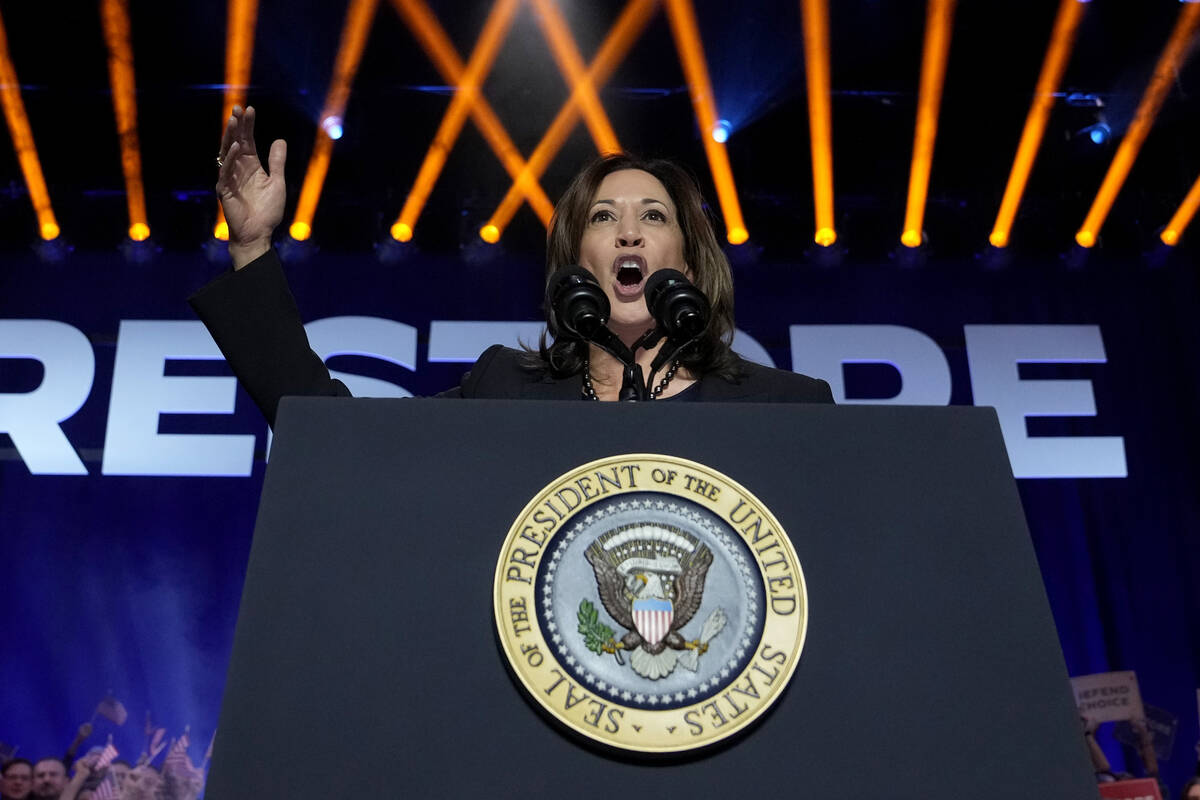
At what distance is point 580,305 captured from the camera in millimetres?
1076

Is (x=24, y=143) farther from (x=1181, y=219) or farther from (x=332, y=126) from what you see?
(x=1181, y=219)

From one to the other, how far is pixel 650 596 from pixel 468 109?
14.7ft

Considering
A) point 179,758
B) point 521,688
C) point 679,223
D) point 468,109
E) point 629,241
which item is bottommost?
point 521,688

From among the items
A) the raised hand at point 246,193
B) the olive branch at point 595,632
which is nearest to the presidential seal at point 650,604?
the olive branch at point 595,632

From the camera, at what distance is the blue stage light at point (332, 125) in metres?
4.92

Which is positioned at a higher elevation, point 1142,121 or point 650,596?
point 1142,121

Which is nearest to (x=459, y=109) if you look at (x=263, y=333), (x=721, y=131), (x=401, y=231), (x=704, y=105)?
(x=401, y=231)

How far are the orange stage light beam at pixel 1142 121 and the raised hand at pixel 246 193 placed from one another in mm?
4761

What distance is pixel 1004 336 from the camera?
5297 millimetres

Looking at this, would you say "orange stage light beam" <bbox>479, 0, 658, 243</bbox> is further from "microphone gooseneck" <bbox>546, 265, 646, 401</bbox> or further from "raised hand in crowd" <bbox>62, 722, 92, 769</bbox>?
"microphone gooseneck" <bbox>546, 265, 646, 401</bbox>

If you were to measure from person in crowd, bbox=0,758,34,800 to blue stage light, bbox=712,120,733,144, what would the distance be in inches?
167

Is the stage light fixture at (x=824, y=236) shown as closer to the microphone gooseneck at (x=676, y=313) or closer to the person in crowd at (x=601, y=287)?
the person in crowd at (x=601, y=287)

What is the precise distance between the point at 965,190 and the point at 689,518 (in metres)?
5.14

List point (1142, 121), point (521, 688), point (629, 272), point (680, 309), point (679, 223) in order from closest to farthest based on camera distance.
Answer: point (521, 688) → point (680, 309) → point (629, 272) → point (679, 223) → point (1142, 121)
